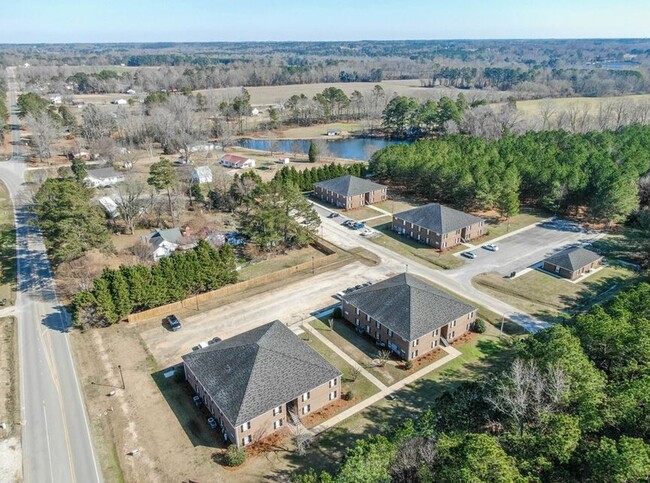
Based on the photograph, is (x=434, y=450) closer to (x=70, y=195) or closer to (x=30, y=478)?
(x=30, y=478)

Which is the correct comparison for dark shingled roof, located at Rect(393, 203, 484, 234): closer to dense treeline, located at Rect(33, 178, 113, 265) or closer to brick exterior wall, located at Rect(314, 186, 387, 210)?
brick exterior wall, located at Rect(314, 186, 387, 210)

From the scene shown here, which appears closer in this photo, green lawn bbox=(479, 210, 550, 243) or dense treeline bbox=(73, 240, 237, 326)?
dense treeline bbox=(73, 240, 237, 326)

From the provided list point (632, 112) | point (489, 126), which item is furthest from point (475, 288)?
point (632, 112)

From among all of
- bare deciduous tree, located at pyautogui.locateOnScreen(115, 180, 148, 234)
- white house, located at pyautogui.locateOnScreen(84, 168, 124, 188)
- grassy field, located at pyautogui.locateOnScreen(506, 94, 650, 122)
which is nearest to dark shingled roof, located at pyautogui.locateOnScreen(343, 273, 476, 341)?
bare deciduous tree, located at pyautogui.locateOnScreen(115, 180, 148, 234)

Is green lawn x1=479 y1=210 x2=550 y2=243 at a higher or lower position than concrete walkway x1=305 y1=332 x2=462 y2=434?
higher

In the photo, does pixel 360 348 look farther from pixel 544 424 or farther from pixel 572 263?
pixel 572 263

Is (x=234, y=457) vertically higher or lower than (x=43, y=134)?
lower

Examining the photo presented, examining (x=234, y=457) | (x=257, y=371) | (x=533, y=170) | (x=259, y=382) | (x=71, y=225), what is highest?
(x=71, y=225)

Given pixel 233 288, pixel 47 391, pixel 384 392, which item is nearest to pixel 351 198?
pixel 233 288
